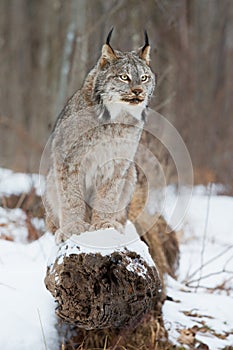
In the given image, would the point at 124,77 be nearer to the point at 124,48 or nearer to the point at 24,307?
the point at 24,307

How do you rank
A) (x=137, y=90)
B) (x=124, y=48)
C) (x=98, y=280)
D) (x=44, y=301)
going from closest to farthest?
(x=98, y=280)
(x=137, y=90)
(x=44, y=301)
(x=124, y=48)

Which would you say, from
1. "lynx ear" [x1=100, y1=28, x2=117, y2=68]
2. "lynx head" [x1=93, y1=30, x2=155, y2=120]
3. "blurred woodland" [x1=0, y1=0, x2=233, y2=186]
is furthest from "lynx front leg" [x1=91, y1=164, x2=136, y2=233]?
"blurred woodland" [x1=0, y1=0, x2=233, y2=186]

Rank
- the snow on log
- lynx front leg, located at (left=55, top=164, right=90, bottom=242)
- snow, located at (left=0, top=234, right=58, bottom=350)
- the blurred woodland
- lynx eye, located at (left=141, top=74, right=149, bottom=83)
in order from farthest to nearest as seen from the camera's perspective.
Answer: the blurred woodland
lynx front leg, located at (left=55, top=164, right=90, bottom=242)
lynx eye, located at (left=141, top=74, right=149, bottom=83)
snow, located at (left=0, top=234, right=58, bottom=350)
the snow on log

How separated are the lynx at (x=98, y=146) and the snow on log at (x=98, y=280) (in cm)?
29

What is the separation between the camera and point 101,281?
9.93 ft

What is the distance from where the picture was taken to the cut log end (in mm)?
2988

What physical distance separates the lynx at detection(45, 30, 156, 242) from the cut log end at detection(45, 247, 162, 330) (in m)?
0.35

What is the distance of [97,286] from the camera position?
3.03 m

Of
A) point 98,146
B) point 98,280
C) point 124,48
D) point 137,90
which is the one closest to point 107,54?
point 137,90

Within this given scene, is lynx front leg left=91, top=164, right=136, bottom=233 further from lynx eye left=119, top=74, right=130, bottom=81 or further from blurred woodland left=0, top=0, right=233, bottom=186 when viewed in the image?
blurred woodland left=0, top=0, right=233, bottom=186

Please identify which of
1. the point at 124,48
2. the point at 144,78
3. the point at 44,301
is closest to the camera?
the point at 144,78

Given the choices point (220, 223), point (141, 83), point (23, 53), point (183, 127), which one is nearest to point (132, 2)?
point (183, 127)

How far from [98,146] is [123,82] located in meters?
0.45

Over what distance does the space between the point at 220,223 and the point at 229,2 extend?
7975 mm
